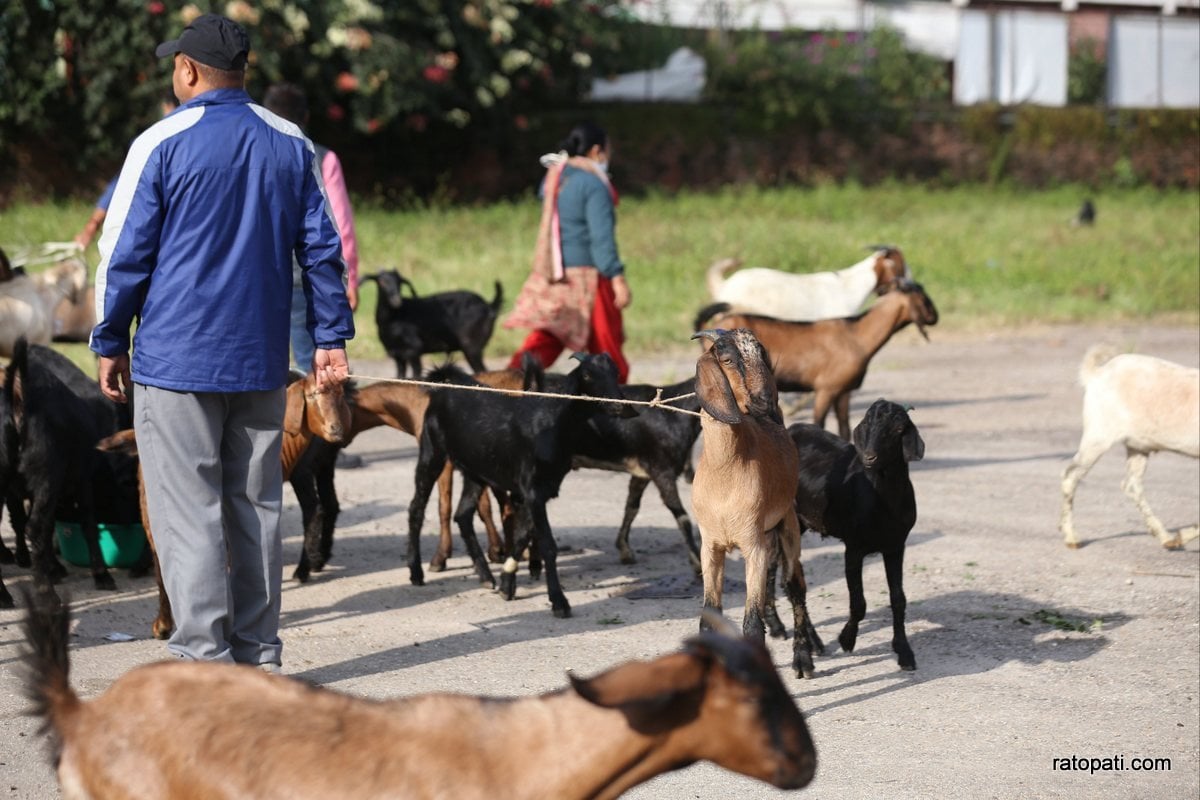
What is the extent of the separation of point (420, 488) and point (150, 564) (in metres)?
1.39

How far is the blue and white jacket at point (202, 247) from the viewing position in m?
5.04

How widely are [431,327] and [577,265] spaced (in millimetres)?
3061

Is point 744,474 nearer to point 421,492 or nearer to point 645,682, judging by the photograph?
point 421,492

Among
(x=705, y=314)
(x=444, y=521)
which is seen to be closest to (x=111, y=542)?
(x=444, y=521)

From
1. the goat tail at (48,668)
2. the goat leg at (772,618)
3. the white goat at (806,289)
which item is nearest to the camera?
the goat tail at (48,668)

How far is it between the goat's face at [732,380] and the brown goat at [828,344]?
15.4 feet

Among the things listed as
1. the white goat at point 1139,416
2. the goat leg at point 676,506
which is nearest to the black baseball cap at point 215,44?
the goat leg at point 676,506

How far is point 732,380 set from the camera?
19.4ft

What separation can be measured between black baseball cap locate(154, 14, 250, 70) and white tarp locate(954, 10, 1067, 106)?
85.1ft

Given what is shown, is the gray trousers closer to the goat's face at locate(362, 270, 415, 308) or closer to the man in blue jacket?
the man in blue jacket

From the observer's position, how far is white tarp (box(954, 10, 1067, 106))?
97.7 ft

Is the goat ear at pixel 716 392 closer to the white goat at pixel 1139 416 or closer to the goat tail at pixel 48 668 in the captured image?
the goat tail at pixel 48 668

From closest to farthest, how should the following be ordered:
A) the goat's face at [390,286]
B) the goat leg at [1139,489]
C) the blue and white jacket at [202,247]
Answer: the blue and white jacket at [202,247] < the goat leg at [1139,489] < the goat's face at [390,286]

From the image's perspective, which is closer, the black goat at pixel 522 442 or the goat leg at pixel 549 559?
the goat leg at pixel 549 559
